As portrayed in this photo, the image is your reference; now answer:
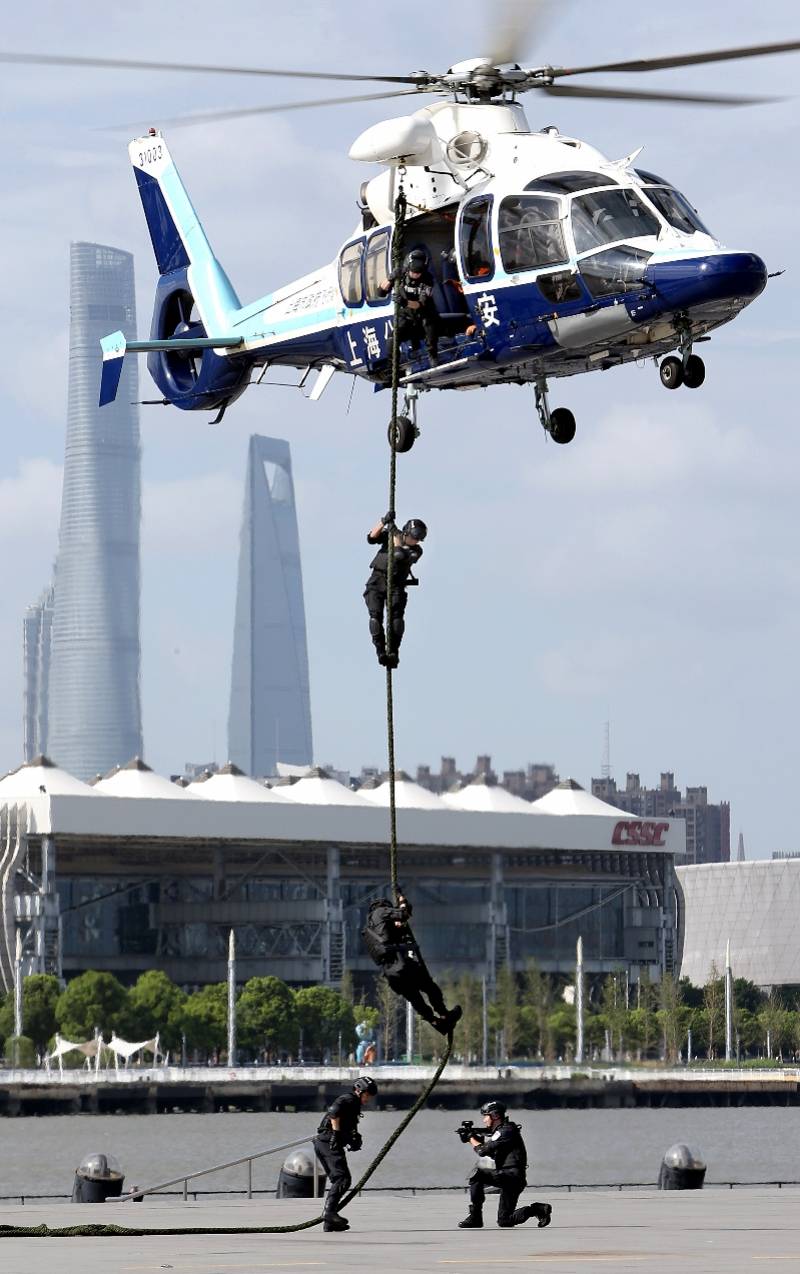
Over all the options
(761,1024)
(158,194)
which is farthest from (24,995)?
(158,194)

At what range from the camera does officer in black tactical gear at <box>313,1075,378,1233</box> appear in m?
29.2

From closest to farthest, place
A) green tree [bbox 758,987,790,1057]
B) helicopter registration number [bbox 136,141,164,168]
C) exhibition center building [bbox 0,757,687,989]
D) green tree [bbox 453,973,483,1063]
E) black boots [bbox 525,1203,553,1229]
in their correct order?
1. black boots [bbox 525,1203,553,1229]
2. helicopter registration number [bbox 136,141,164,168]
3. green tree [bbox 453,973,483,1063]
4. exhibition center building [bbox 0,757,687,989]
5. green tree [bbox 758,987,790,1057]

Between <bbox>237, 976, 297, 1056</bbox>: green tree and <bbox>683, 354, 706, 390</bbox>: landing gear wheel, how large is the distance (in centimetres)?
13338

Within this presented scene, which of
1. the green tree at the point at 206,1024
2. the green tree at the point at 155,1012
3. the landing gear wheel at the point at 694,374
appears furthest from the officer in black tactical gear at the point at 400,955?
the green tree at the point at 206,1024

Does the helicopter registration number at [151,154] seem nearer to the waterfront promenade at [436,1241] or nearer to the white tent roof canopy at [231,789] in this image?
the waterfront promenade at [436,1241]

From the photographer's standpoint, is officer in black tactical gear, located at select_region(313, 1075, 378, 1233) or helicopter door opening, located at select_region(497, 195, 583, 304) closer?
officer in black tactical gear, located at select_region(313, 1075, 378, 1233)

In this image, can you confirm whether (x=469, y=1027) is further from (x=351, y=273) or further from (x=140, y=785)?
(x=351, y=273)

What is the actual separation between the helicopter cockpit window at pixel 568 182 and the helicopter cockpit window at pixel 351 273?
3.00 metres

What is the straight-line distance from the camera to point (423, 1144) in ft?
353

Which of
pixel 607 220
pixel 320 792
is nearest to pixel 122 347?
pixel 607 220

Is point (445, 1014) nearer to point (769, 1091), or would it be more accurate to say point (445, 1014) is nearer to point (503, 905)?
point (769, 1091)

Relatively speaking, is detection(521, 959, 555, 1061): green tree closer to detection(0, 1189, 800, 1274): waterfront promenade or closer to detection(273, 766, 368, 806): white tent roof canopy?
detection(273, 766, 368, 806): white tent roof canopy

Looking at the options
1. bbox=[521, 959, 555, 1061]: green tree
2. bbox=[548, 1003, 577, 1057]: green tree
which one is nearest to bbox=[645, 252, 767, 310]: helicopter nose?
bbox=[521, 959, 555, 1061]: green tree

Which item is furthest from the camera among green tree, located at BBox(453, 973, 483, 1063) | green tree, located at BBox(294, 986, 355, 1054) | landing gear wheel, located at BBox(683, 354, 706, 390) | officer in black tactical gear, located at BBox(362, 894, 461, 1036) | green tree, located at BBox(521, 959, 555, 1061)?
green tree, located at BBox(521, 959, 555, 1061)
